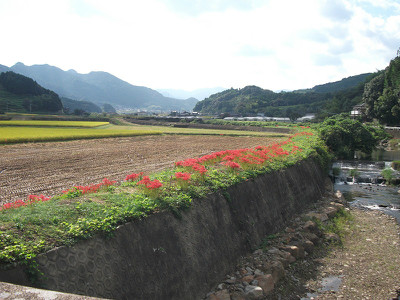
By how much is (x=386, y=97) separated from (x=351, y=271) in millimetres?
59435

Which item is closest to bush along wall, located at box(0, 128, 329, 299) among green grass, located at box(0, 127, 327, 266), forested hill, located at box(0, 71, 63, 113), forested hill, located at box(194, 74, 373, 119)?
green grass, located at box(0, 127, 327, 266)

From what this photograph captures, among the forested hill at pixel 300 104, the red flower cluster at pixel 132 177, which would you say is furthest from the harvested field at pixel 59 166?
the forested hill at pixel 300 104

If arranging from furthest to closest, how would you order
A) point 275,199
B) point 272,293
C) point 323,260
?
point 275,199, point 323,260, point 272,293

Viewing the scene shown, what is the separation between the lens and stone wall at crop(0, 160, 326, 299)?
729 centimetres

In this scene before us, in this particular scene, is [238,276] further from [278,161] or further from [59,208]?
[278,161]

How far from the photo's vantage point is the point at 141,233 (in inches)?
358

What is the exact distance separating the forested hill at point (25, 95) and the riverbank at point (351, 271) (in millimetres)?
91139

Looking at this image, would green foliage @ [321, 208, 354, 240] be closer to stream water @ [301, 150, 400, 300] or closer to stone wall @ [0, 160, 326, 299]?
stream water @ [301, 150, 400, 300]

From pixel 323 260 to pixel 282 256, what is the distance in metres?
2.21

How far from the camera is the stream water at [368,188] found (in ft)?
72.9

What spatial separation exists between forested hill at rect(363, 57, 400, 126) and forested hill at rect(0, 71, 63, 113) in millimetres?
84792

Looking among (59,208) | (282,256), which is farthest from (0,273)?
(282,256)

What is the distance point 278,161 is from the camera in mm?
20266

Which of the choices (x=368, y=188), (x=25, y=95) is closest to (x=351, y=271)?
(x=368, y=188)
